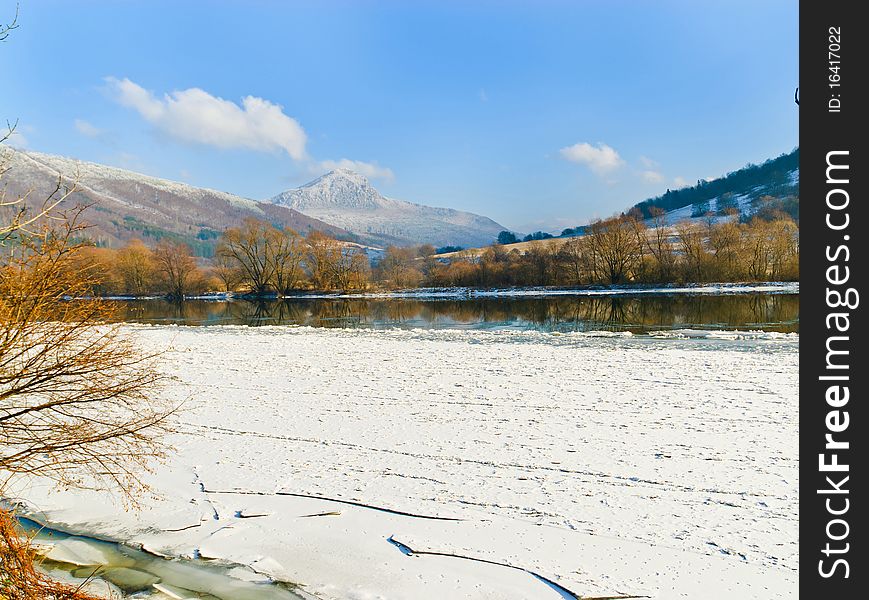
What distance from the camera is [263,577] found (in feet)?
17.7

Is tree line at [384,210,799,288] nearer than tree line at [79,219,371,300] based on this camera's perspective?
Yes

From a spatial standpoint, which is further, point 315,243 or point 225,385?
point 315,243

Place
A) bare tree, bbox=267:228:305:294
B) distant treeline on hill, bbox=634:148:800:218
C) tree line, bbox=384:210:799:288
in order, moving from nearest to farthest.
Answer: tree line, bbox=384:210:799:288, bare tree, bbox=267:228:305:294, distant treeline on hill, bbox=634:148:800:218

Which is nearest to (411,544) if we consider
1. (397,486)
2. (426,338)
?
(397,486)

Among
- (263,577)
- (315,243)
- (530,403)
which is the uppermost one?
(315,243)

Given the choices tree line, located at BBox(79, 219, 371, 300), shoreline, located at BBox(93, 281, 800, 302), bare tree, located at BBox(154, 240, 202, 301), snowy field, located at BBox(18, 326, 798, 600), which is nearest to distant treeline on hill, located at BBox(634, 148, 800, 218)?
shoreline, located at BBox(93, 281, 800, 302)

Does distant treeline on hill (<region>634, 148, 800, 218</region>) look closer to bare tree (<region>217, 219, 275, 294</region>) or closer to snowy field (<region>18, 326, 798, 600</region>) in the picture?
bare tree (<region>217, 219, 275, 294</region>)

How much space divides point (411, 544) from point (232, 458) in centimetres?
434
